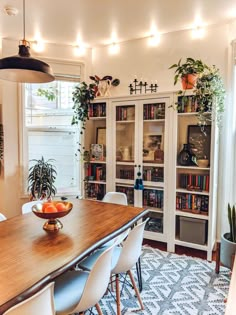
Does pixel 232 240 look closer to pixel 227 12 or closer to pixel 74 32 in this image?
pixel 227 12

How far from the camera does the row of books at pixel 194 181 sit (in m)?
3.20

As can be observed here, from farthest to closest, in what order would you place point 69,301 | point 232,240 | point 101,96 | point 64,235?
point 101,96
point 232,240
point 64,235
point 69,301

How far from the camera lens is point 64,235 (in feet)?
6.29

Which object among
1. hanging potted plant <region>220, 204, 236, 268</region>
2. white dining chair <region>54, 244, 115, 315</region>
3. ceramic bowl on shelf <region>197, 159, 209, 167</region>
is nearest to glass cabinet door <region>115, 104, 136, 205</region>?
ceramic bowl on shelf <region>197, 159, 209, 167</region>

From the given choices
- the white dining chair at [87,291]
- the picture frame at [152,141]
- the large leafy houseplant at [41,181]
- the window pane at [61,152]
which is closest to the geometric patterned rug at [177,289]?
the white dining chair at [87,291]

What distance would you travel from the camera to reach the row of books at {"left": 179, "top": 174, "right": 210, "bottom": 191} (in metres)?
3.20

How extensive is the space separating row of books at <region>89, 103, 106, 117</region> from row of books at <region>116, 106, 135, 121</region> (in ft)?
0.82

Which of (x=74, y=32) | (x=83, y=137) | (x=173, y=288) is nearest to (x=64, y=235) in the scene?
(x=173, y=288)

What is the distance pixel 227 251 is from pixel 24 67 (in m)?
2.49

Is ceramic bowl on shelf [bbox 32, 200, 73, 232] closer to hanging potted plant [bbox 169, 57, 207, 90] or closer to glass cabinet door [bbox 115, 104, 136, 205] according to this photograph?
glass cabinet door [bbox 115, 104, 136, 205]

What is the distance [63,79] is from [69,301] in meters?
3.26

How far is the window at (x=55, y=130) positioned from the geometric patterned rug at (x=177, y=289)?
1763 mm

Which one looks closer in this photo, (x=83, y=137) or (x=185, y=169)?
(x=185, y=169)

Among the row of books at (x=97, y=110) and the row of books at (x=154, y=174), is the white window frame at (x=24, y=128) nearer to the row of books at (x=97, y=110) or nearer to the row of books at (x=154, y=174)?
the row of books at (x=97, y=110)
